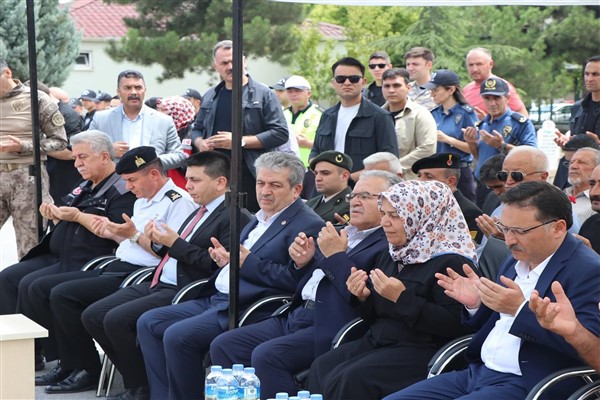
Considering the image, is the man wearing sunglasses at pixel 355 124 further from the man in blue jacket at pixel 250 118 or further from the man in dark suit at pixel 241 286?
the man in dark suit at pixel 241 286

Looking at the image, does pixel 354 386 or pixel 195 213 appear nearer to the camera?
pixel 354 386

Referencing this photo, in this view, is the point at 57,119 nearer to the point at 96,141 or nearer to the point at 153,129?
the point at 153,129

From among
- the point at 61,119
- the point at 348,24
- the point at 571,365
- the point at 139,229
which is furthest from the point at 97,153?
the point at 348,24

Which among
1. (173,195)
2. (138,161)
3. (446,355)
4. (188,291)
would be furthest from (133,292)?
(446,355)

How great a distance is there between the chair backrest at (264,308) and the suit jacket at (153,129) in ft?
8.99

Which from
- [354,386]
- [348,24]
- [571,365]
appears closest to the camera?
[571,365]

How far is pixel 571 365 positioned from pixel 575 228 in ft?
5.11

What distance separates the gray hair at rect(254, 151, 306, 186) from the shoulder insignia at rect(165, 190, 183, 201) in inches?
35.5

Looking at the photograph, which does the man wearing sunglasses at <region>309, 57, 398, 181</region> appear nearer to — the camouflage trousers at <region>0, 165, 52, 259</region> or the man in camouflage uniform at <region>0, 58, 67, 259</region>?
the man in camouflage uniform at <region>0, 58, 67, 259</region>

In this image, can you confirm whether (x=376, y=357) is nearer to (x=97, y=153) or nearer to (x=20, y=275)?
(x=97, y=153)

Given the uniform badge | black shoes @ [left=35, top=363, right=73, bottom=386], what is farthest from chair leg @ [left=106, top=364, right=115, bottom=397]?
the uniform badge

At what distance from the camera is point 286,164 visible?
5809 mm

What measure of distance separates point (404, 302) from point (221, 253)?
143 cm

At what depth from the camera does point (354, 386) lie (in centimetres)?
449
